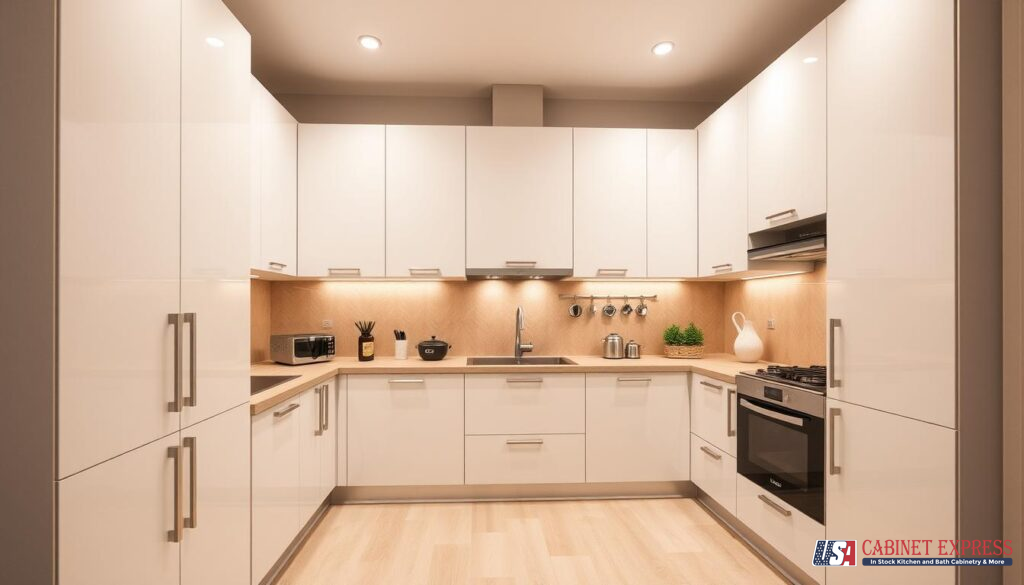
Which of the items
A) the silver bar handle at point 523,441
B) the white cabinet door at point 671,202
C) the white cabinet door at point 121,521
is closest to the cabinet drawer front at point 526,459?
the silver bar handle at point 523,441

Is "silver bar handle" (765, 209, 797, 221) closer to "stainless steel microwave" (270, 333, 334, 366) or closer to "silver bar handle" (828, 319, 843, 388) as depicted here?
"silver bar handle" (828, 319, 843, 388)

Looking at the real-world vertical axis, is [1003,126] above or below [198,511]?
above

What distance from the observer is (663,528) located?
8.50ft

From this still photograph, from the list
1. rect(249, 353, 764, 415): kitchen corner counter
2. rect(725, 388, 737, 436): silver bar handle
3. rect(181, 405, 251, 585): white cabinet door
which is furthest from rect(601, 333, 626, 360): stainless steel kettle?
rect(181, 405, 251, 585): white cabinet door

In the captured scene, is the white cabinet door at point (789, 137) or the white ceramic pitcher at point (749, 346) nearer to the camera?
the white cabinet door at point (789, 137)

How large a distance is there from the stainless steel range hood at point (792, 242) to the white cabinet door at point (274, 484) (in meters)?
2.43

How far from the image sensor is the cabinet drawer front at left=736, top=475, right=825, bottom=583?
6.29ft

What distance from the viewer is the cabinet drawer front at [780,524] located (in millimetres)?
1917

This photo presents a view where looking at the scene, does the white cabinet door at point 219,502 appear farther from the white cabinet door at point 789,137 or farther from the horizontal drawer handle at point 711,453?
the white cabinet door at point 789,137

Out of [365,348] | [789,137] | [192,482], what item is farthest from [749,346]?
[192,482]

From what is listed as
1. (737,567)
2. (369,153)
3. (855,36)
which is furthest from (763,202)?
(369,153)

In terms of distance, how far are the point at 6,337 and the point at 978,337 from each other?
2.39m

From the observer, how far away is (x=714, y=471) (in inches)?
105

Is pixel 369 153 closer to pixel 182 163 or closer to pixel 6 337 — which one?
pixel 182 163
